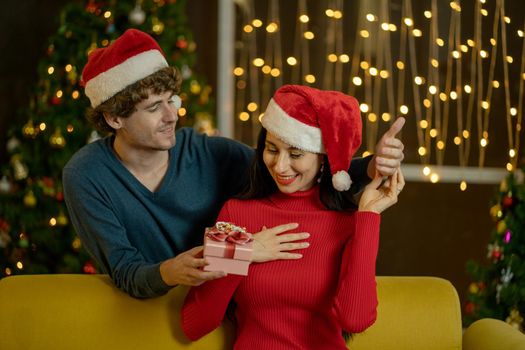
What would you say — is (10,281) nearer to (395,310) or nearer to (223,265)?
(223,265)

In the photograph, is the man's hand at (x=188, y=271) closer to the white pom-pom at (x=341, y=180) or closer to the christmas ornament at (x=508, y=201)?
the white pom-pom at (x=341, y=180)

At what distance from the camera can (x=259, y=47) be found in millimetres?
4621

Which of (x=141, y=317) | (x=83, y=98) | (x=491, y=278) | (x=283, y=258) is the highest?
(x=83, y=98)

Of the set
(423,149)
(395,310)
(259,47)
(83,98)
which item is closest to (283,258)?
(395,310)

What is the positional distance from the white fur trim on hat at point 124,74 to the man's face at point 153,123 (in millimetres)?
75

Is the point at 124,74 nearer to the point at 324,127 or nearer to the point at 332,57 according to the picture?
the point at 324,127

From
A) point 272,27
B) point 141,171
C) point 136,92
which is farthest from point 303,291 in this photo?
point 272,27

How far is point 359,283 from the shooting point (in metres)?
1.99

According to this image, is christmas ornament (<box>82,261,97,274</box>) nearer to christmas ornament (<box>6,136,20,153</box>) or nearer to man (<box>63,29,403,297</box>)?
christmas ornament (<box>6,136,20,153</box>)

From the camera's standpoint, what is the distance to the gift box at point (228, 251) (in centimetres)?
189

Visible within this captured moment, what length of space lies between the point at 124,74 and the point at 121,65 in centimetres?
3

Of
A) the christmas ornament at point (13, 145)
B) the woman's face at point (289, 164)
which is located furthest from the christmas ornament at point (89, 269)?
the woman's face at point (289, 164)

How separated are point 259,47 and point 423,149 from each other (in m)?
1.10

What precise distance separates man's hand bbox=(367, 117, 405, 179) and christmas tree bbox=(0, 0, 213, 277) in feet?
6.44
